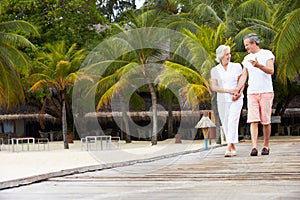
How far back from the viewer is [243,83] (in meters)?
4.66

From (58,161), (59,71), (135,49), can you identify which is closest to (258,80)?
(58,161)

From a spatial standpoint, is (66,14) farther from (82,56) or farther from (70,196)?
(70,196)

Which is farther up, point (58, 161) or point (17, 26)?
point (17, 26)

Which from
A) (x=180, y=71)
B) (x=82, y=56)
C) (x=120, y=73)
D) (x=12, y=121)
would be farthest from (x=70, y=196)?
(x=12, y=121)

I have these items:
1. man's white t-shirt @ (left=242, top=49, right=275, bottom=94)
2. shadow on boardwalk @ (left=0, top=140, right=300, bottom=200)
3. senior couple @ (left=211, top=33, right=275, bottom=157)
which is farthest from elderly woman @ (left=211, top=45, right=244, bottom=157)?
shadow on boardwalk @ (left=0, top=140, right=300, bottom=200)

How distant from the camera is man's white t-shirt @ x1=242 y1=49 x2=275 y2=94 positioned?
189 inches

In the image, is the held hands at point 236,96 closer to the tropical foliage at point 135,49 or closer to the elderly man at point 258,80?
the elderly man at point 258,80

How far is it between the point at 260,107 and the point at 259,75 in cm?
30

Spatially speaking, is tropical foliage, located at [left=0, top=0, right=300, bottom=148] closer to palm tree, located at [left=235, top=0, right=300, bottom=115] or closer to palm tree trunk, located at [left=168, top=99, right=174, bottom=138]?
palm tree, located at [left=235, top=0, right=300, bottom=115]

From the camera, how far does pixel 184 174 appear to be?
3.79 metres

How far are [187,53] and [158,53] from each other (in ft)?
7.69

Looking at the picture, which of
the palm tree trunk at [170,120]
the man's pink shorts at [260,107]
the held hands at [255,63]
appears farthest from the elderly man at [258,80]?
the palm tree trunk at [170,120]

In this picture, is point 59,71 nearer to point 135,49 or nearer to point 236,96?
point 135,49

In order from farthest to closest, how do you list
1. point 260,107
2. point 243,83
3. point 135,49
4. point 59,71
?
point 59,71 → point 135,49 → point 260,107 → point 243,83
